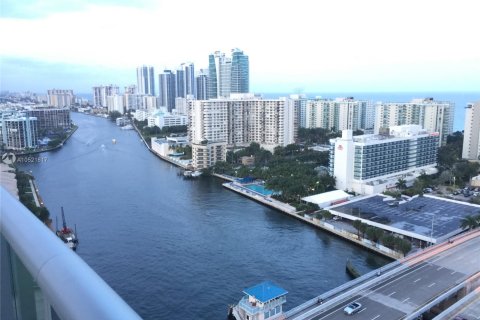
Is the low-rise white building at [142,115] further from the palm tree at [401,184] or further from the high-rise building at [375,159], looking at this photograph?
the palm tree at [401,184]

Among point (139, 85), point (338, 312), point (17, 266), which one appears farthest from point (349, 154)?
point (139, 85)

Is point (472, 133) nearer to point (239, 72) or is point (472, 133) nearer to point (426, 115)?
point (426, 115)

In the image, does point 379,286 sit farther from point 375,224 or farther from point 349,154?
point 349,154

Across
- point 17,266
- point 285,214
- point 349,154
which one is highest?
point 17,266

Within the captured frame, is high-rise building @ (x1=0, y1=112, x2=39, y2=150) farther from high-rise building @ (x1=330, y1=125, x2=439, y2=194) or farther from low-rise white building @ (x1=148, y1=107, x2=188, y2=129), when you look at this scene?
high-rise building @ (x1=330, y1=125, x2=439, y2=194)

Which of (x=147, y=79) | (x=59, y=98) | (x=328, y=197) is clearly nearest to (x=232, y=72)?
(x=328, y=197)

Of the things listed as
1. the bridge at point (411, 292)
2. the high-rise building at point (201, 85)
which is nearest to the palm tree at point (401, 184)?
the bridge at point (411, 292)

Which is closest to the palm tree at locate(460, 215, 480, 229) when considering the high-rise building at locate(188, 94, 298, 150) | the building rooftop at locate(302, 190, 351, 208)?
the building rooftop at locate(302, 190, 351, 208)
